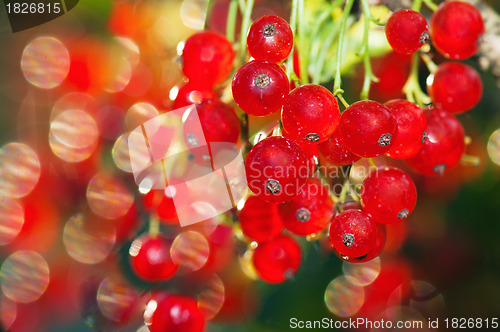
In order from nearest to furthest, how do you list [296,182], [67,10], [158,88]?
[296,182], [158,88], [67,10]

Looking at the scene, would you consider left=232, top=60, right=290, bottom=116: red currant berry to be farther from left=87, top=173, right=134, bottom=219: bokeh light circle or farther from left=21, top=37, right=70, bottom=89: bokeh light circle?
left=21, top=37, right=70, bottom=89: bokeh light circle

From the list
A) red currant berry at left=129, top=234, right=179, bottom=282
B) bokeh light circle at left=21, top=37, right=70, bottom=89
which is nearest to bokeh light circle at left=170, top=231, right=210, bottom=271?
red currant berry at left=129, top=234, right=179, bottom=282

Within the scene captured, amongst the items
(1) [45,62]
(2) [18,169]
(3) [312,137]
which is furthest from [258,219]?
(1) [45,62]

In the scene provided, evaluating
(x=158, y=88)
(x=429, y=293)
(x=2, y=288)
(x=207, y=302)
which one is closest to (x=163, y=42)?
(x=158, y=88)

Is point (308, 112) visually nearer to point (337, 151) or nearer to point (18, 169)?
point (337, 151)

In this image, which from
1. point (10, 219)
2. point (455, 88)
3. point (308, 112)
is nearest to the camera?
point (308, 112)

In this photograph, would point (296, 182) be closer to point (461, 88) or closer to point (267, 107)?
point (267, 107)
